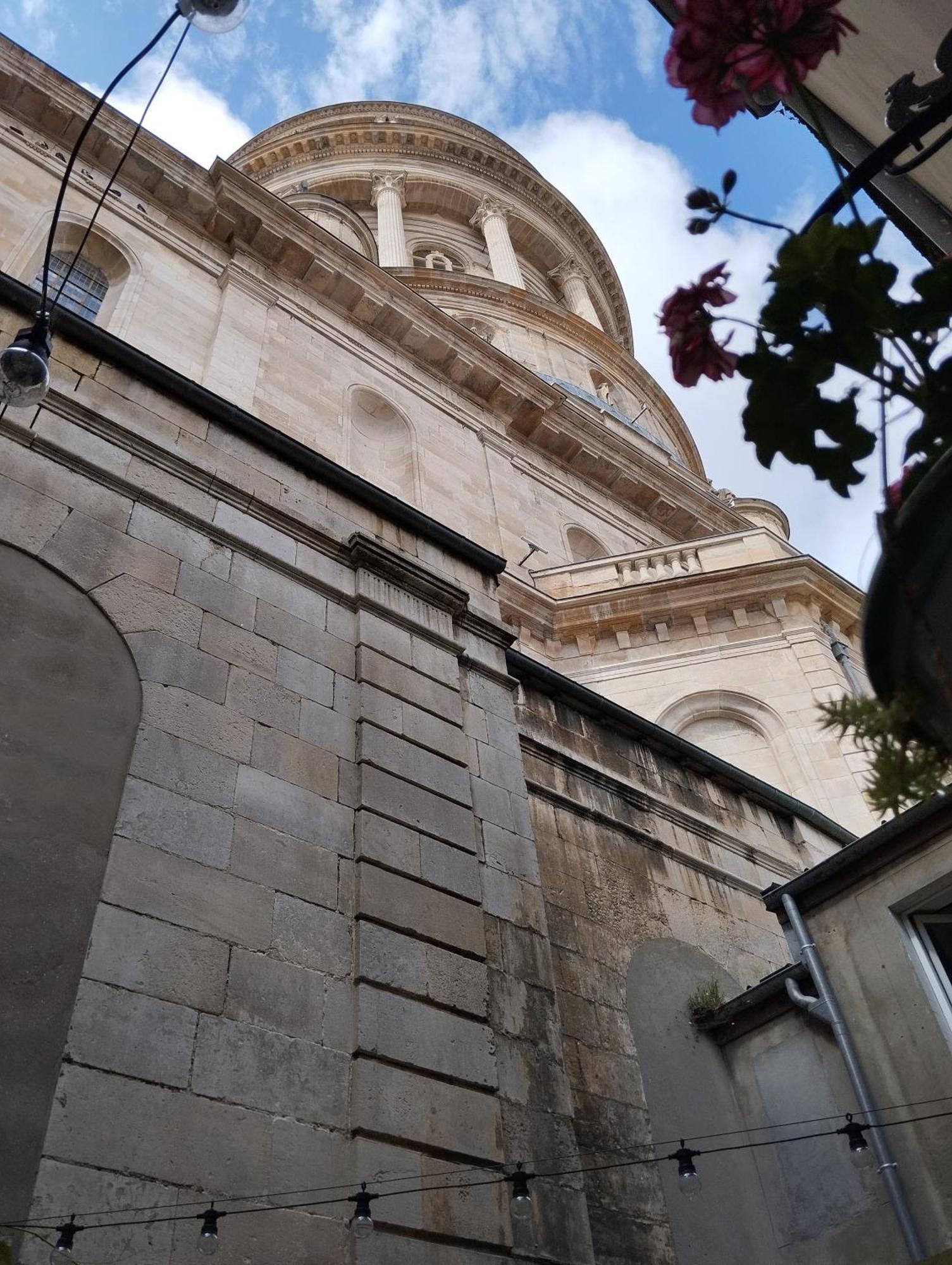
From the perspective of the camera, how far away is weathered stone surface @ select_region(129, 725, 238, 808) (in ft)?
21.2

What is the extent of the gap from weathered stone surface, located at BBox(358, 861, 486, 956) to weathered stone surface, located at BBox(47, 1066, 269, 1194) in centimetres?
151

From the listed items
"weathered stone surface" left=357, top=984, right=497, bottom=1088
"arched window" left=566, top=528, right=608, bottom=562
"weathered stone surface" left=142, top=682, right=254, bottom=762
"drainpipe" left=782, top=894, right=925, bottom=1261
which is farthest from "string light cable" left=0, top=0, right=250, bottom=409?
"arched window" left=566, top=528, right=608, bottom=562

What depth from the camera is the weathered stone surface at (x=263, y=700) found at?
7.21 metres

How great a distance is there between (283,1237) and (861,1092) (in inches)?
168

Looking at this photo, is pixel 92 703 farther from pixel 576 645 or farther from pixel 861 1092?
pixel 576 645

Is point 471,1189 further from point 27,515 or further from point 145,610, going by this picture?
point 27,515

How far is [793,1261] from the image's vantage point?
804 centimetres

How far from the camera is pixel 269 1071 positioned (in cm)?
566

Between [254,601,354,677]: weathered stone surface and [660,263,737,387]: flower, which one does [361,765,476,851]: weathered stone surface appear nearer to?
[254,601,354,677]: weathered stone surface

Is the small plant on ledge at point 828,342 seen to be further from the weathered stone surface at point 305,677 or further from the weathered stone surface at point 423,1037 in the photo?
the weathered stone surface at point 305,677

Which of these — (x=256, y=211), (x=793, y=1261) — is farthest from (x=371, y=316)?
(x=793, y=1261)

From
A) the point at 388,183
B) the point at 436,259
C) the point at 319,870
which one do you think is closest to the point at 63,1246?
A: the point at 319,870

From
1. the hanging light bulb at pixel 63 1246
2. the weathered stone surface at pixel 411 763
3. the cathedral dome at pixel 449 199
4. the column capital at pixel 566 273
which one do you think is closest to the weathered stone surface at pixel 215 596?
the weathered stone surface at pixel 411 763

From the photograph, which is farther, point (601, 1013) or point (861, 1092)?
point (601, 1013)
